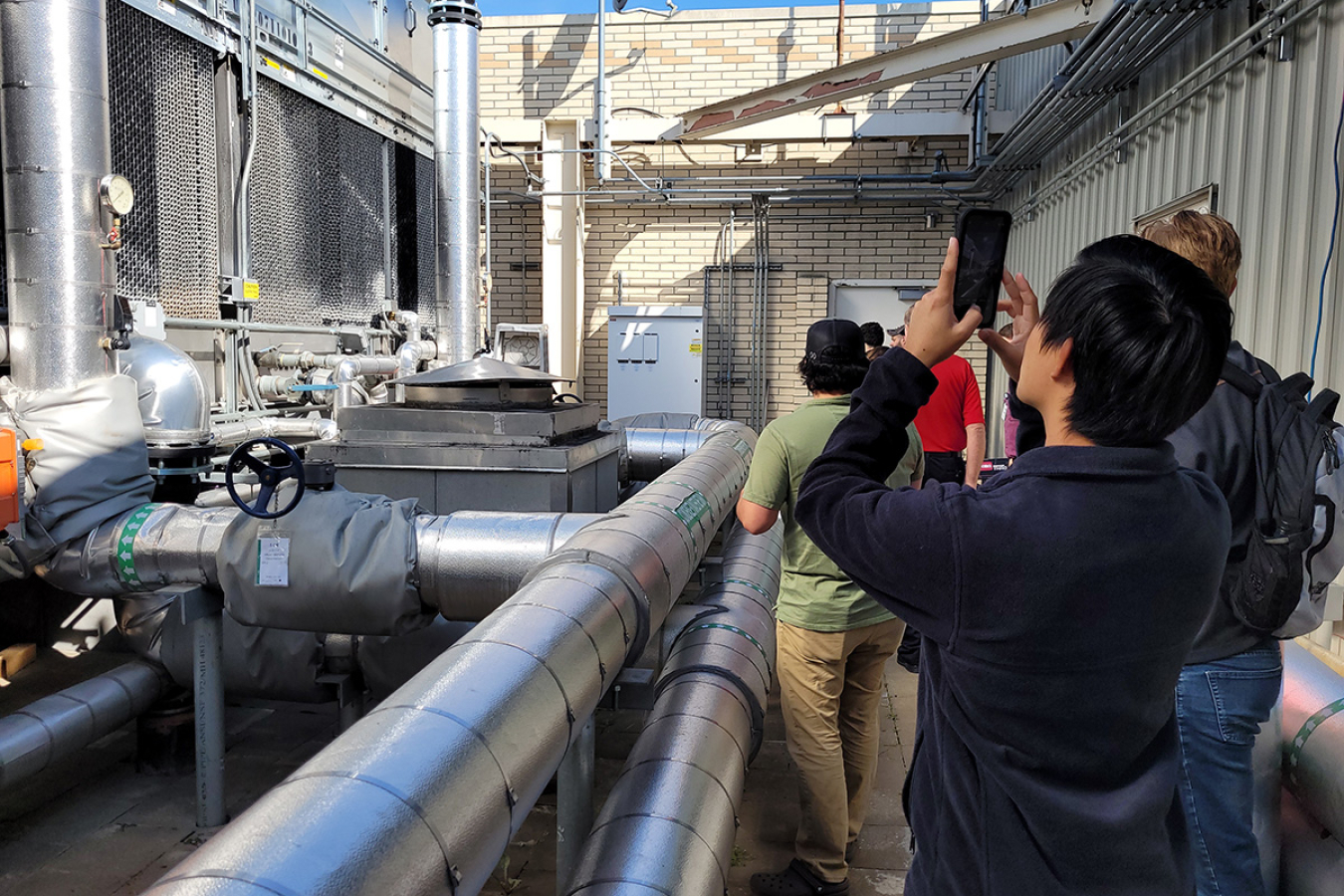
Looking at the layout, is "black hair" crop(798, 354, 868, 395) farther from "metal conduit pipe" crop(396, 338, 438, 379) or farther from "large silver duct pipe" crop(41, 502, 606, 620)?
"metal conduit pipe" crop(396, 338, 438, 379)

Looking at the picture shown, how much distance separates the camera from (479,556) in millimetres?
2898

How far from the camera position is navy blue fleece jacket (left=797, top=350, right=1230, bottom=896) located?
1.07 meters

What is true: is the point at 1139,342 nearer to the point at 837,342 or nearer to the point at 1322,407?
the point at 1322,407

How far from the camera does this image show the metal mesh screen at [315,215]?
643 centimetres

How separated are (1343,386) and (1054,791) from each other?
10.2 ft

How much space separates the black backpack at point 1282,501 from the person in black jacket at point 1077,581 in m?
0.67

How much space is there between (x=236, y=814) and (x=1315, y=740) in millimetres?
3346

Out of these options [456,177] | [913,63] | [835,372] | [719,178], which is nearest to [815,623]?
[835,372]

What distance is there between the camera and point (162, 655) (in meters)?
3.65

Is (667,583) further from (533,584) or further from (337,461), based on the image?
(337,461)

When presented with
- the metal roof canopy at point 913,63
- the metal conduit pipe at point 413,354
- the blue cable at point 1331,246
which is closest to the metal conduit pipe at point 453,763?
the blue cable at point 1331,246

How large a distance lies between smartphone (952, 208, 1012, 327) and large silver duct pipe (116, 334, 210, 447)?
3737mm

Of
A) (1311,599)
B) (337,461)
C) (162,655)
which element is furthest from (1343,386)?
(162,655)

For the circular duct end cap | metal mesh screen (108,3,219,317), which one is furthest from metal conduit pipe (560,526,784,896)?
the circular duct end cap
